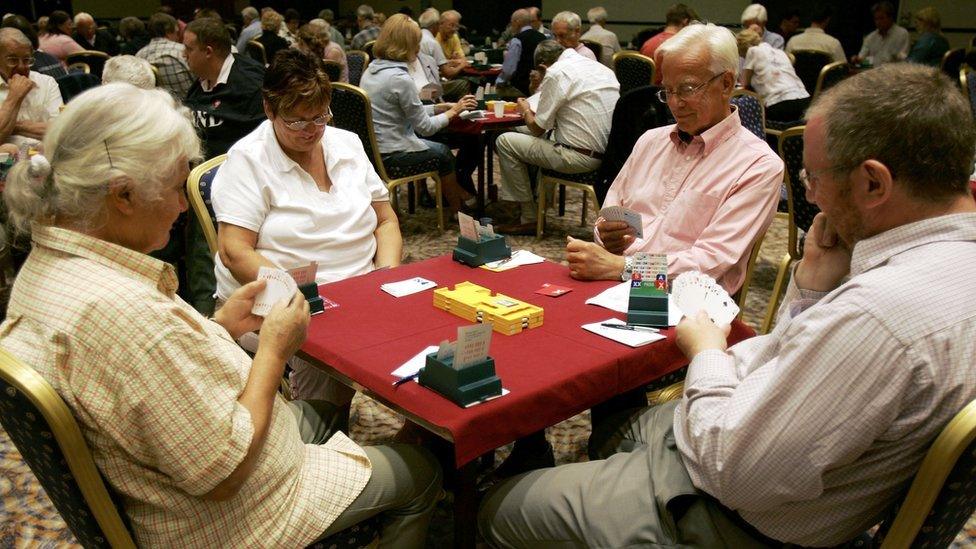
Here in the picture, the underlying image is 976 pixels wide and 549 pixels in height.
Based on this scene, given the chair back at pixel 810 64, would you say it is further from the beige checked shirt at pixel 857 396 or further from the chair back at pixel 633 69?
the beige checked shirt at pixel 857 396

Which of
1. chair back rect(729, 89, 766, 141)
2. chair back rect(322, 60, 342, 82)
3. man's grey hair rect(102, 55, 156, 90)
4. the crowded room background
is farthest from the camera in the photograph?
chair back rect(322, 60, 342, 82)

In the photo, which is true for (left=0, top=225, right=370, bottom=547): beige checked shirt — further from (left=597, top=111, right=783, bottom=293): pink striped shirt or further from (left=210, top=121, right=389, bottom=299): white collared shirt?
(left=597, top=111, right=783, bottom=293): pink striped shirt

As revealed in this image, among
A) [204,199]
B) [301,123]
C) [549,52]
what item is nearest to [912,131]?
[301,123]

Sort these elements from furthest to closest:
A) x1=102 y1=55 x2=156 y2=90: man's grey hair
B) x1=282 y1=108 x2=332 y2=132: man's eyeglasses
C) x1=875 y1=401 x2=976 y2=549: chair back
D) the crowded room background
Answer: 1. x1=102 y1=55 x2=156 y2=90: man's grey hair
2. x1=282 y1=108 x2=332 y2=132: man's eyeglasses
3. the crowded room background
4. x1=875 y1=401 x2=976 y2=549: chair back

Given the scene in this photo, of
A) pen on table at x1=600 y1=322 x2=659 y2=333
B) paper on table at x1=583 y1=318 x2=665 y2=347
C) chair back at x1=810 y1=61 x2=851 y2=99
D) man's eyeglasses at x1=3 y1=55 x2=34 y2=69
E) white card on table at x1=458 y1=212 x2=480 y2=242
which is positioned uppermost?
man's eyeglasses at x1=3 y1=55 x2=34 y2=69

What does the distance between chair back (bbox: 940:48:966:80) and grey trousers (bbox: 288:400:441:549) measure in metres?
8.47

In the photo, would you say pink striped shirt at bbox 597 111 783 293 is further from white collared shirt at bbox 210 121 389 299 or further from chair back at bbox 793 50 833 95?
chair back at bbox 793 50 833 95

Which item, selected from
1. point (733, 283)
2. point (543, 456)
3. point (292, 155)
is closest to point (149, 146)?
point (292, 155)

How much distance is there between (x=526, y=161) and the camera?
5457mm

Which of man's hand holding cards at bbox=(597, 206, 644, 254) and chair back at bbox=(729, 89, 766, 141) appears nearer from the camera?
man's hand holding cards at bbox=(597, 206, 644, 254)

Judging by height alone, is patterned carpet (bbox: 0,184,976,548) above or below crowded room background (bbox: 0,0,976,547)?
below

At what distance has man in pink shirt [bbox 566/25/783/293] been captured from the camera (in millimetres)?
2561

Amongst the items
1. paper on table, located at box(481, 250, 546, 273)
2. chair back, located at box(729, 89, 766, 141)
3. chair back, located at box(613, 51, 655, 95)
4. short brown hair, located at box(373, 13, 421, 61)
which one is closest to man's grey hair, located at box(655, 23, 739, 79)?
paper on table, located at box(481, 250, 546, 273)

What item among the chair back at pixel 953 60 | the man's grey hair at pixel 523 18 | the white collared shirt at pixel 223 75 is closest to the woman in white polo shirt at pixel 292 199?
the white collared shirt at pixel 223 75
